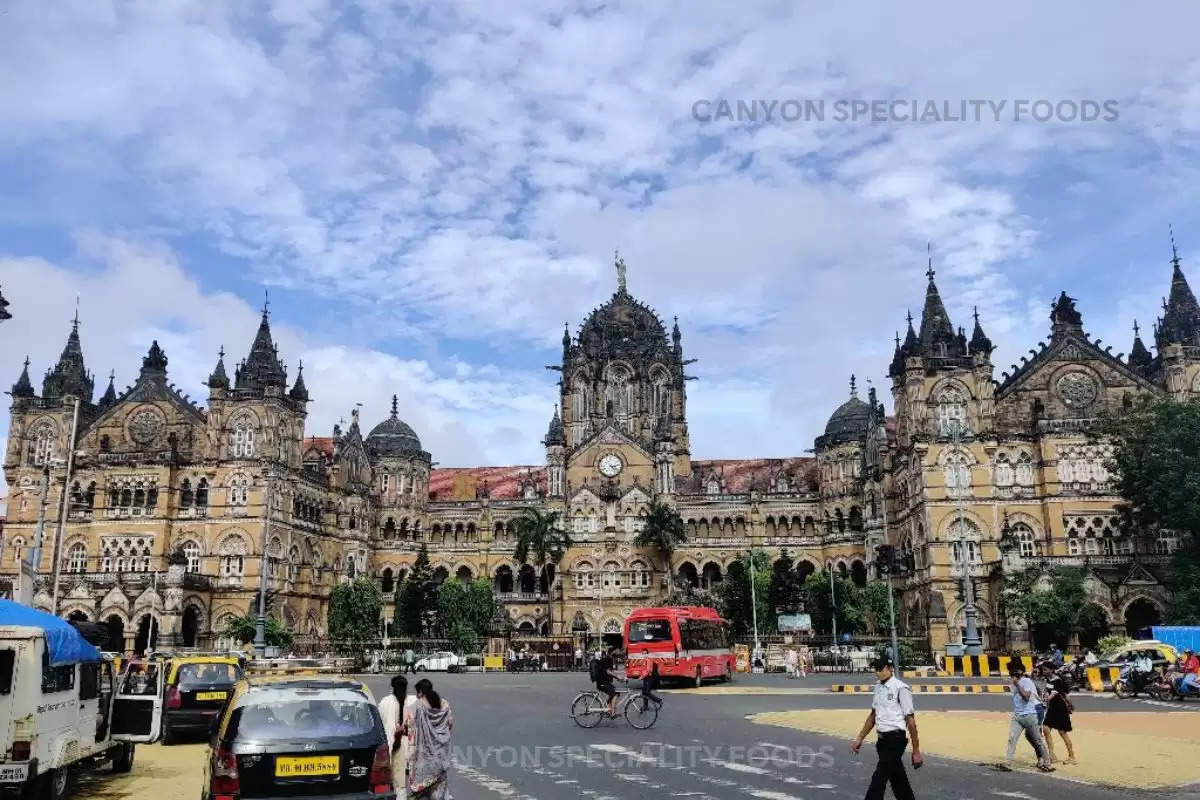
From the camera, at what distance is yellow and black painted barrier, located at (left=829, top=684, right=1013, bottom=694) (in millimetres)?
33219

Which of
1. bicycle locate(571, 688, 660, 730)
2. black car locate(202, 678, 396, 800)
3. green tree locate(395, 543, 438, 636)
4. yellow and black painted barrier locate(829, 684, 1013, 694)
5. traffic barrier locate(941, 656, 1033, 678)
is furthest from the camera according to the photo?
green tree locate(395, 543, 438, 636)

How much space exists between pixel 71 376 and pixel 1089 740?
69585 mm

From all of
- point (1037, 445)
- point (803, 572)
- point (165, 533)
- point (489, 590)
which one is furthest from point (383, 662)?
point (1037, 445)

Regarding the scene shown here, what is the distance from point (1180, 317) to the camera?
196 ft

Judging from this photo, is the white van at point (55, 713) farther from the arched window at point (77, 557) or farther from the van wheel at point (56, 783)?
the arched window at point (77, 557)

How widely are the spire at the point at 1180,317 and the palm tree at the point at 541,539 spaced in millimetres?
40179

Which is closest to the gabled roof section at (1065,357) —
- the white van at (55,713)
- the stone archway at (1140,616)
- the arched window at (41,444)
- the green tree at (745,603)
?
the stone archway at (1140,616)

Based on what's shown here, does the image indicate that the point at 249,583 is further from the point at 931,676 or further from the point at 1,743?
the point at 1,743

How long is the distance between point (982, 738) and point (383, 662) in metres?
40.3

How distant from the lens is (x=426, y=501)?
79.9 meters

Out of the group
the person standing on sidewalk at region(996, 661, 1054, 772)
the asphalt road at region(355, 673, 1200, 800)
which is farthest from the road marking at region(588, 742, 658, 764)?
the person standing on sidewalk at region(996, 661, 1054, 772)

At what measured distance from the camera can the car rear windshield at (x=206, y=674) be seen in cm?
1998

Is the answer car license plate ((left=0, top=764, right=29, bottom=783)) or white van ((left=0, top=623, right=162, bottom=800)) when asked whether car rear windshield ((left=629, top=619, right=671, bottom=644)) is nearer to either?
white van ((left=0, top=623, right=162, bottom=800))

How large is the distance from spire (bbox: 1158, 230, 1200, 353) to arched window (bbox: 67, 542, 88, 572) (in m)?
69.3
